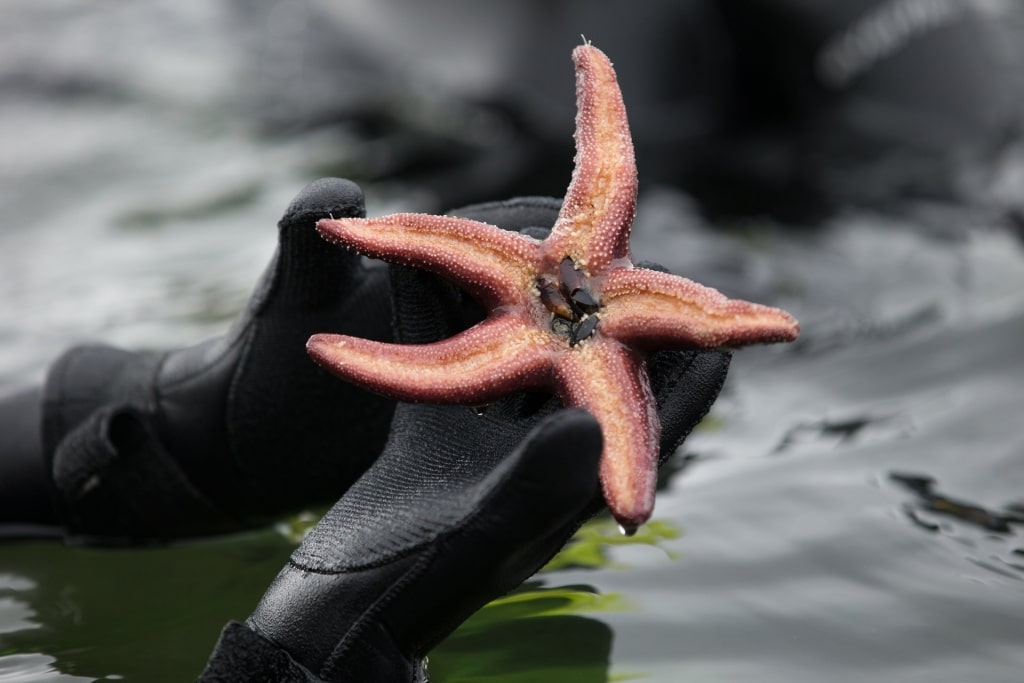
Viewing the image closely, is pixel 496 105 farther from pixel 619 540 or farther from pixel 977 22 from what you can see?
pixel 619 540

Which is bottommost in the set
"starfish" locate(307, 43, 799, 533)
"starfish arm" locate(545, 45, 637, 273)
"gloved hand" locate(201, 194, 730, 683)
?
"gloved hand" locate(201, 194, 730, 683)

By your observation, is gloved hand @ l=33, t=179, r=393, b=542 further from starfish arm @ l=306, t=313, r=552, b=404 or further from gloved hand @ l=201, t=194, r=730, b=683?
starfish arm @ l=306, t=313, r=552, b=404

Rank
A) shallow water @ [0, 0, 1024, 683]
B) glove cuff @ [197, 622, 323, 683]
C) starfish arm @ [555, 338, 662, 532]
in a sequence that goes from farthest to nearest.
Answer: shallow water @ [0, 0, 1024, 683]
glove cuff @ [197, 622, 323, 683]
starfish arm @ [555, 338, 662, 532]

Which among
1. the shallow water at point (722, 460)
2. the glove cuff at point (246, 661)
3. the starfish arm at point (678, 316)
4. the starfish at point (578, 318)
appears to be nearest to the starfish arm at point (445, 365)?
the starfish at point (578, 318)

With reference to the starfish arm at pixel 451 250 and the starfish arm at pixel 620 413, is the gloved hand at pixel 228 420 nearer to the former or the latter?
the starfish arm at pixel 451 250

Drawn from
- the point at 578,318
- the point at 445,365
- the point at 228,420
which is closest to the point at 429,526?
the point at 445,365

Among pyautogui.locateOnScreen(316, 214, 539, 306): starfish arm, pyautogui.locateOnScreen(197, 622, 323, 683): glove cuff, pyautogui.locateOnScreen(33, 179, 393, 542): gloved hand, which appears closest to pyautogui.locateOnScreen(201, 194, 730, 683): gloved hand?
pyautogui.locateOnScreen(197, 622, 323, 683): glove cuff

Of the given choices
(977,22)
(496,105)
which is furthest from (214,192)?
(977,22)
